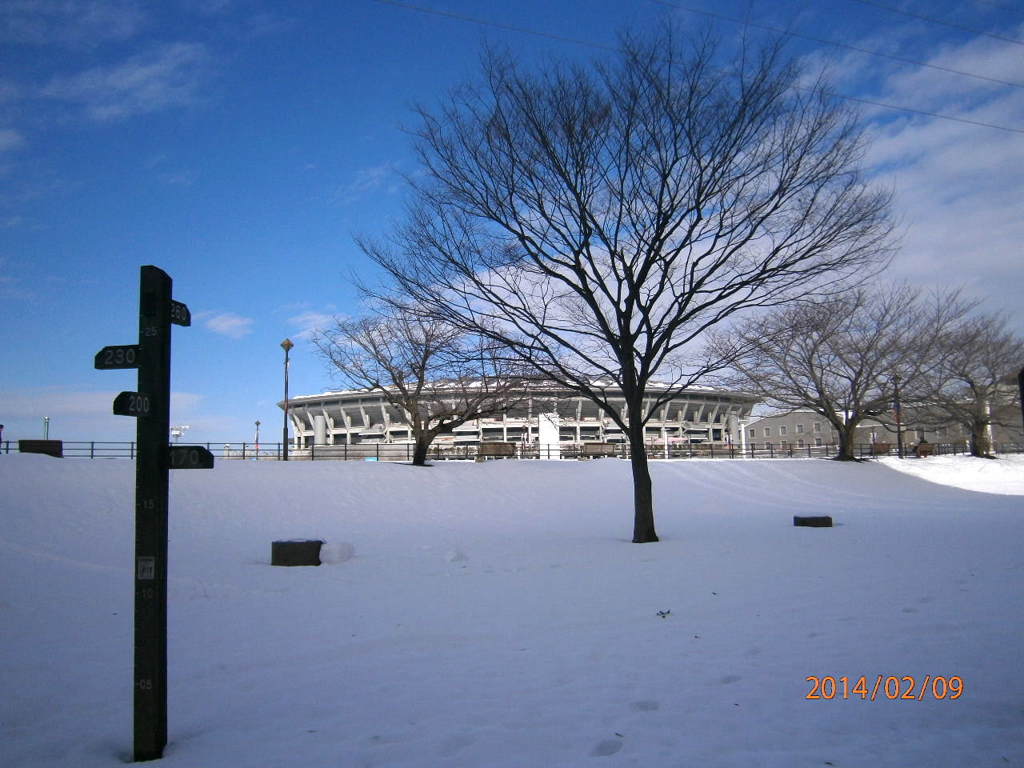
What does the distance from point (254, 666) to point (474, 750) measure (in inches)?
120

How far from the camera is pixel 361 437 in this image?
92.6 metres

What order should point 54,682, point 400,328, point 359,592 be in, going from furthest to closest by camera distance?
point 400,328 < point 359,592 < point 54,682

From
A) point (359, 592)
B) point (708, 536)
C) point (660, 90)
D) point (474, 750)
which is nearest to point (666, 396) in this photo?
point (708, 536)

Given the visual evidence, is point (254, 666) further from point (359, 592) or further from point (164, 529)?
point (359, 592)

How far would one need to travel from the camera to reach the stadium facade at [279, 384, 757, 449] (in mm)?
88875

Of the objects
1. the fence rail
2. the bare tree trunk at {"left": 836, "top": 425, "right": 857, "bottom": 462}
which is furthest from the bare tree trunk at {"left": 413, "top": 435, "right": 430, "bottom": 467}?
the bare tree trunk at {"left": 836, "top": 425, "right": 857, "bottom": 462}

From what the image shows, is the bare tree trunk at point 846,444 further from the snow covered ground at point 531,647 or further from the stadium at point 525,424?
the stadium at point 525,424

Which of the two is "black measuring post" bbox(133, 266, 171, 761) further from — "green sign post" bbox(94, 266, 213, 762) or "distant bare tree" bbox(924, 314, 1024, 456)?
"distant bare tree" bbox(924, 314, 1024, 456)

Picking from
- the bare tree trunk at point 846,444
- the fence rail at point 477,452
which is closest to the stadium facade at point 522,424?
the fence rail at point 477,452

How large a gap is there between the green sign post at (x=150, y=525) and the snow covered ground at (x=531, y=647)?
30cm

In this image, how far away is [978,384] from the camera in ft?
155

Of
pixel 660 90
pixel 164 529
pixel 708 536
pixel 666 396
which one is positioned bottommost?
pixel 708 536
